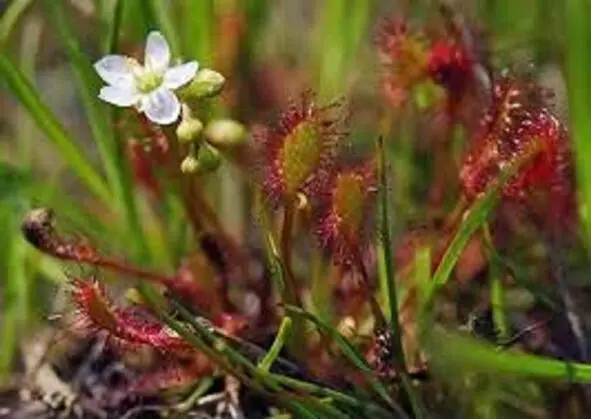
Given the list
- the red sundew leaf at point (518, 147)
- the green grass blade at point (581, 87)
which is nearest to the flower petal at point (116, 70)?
the red sundew leaf at point (518, 147)

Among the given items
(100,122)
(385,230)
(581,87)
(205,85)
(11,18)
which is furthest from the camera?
(11,18)

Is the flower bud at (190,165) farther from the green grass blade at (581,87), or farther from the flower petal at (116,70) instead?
the green grass blade at (581,87)

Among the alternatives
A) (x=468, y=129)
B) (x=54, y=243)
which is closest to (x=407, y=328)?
→ (x=468, y=129)

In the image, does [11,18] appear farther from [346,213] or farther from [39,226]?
[346,213]

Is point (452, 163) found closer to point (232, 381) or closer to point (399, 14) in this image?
point (399, 14)

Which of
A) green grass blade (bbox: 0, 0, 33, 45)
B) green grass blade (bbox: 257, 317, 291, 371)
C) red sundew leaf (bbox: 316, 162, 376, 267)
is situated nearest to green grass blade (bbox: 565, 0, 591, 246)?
red sundew leaf (bbox: 316, 162, 376, 267)

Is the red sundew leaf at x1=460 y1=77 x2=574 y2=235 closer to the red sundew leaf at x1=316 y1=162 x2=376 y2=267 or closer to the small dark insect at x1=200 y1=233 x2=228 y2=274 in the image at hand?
the red sundew leaf at x1=316 y1=162 x2=376 y2=267

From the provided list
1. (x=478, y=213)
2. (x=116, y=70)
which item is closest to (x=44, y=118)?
(x=116, y=70)
